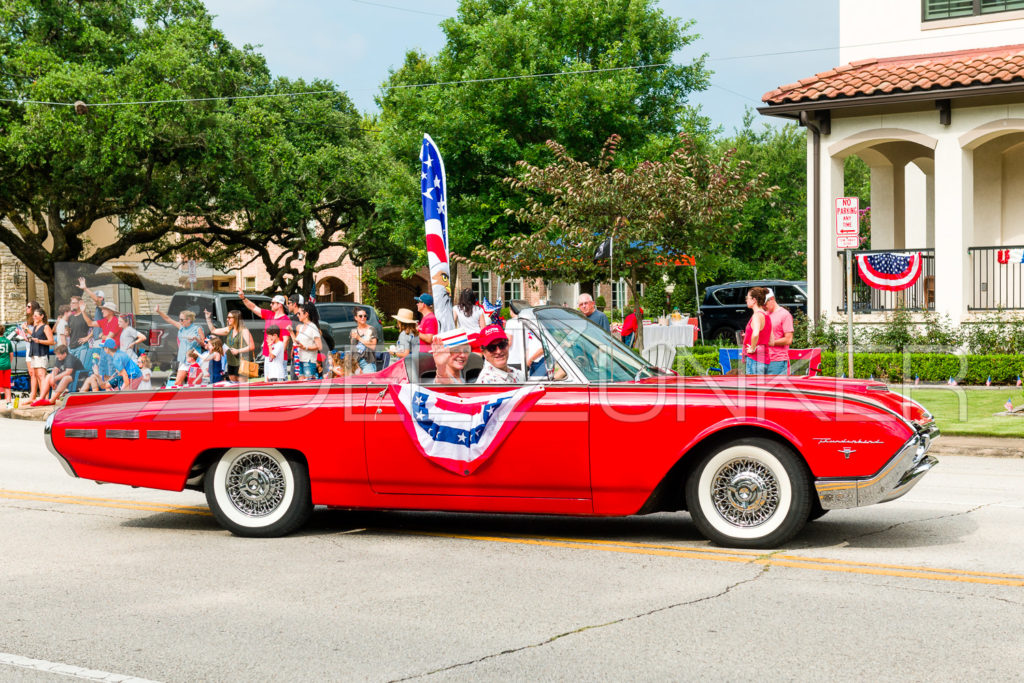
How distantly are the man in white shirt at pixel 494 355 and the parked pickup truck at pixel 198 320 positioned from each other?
58.8 feet

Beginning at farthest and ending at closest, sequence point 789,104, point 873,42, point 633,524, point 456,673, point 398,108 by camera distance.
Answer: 1. point 398,108
2. point 873,42
3. point 789,104
4. point 633,524
5. point 456,673

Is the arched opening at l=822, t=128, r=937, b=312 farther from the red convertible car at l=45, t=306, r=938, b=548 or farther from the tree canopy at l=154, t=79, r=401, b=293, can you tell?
the tree canopy at l=154, t=79, r=401, b=293

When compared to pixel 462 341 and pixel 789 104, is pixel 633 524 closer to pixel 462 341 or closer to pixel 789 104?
pixel 462 341

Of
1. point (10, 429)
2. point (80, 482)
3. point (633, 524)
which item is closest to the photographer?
point (633, 524)

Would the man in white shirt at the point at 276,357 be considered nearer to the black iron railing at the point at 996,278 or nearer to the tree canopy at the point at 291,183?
the black iron railing at the point at 996,278

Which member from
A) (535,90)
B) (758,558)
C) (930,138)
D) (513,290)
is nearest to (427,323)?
(758,558)

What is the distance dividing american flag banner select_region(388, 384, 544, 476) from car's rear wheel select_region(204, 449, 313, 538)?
0.94m

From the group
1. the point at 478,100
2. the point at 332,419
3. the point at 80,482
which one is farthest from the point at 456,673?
the point at 478,100

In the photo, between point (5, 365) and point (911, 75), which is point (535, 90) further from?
point (5, 365)

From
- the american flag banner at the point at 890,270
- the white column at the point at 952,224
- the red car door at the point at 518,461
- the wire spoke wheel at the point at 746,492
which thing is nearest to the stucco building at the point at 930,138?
the white column at the point at 952,224

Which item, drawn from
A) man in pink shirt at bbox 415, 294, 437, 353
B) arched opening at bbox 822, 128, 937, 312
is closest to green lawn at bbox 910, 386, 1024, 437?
arched opening at bbox 822, 128, 937, 312

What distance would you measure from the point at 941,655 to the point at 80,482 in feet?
28.6

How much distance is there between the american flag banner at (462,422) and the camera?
7082 mm

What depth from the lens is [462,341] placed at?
25.3 ft
